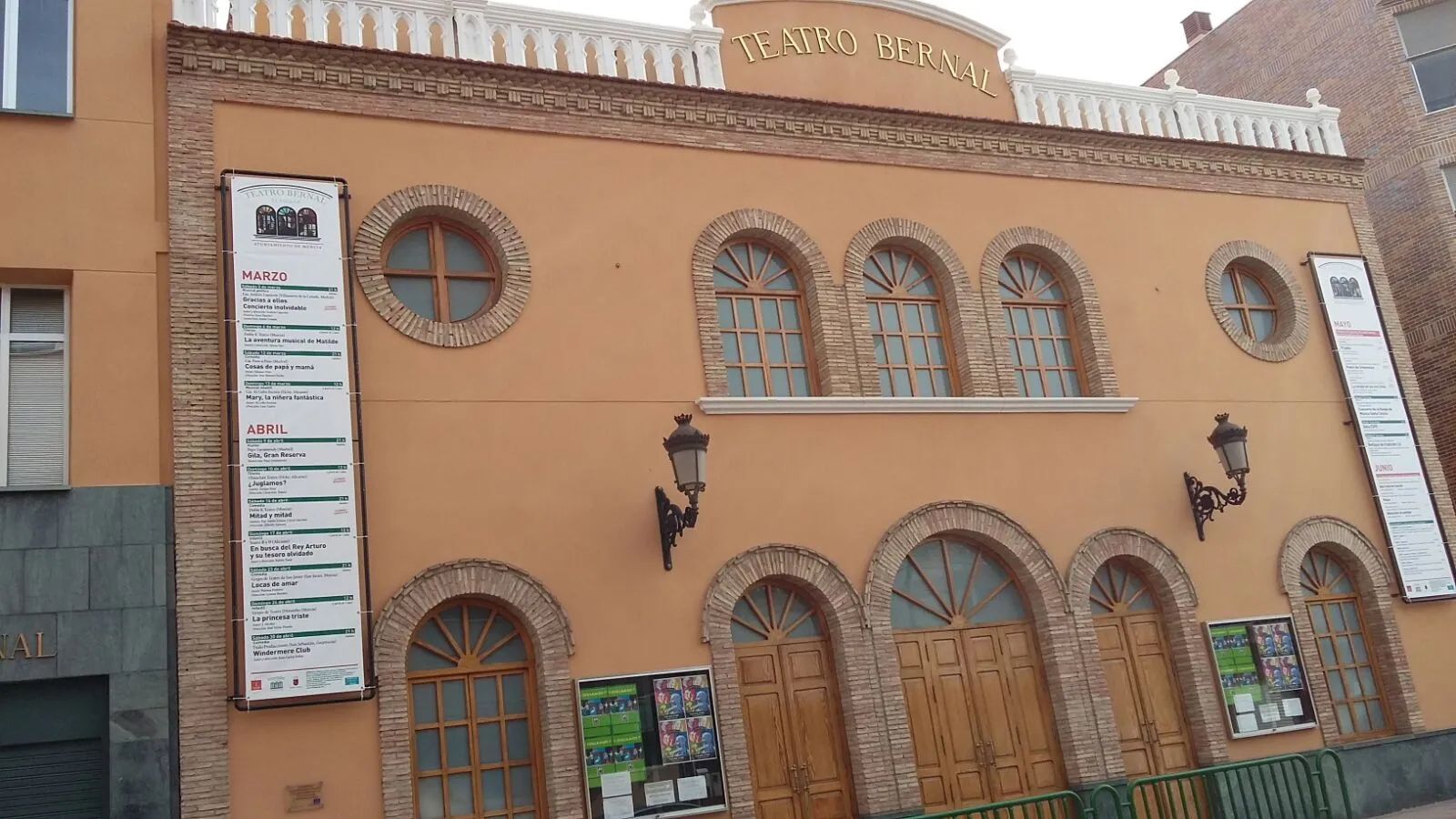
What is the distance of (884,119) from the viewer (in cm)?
1419

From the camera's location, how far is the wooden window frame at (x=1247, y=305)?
15.7m

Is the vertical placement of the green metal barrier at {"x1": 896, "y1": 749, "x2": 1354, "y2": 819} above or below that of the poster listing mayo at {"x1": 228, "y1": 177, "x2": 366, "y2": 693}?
below

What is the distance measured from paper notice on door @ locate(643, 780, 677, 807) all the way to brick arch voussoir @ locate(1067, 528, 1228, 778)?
469cm

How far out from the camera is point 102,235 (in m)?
10.4

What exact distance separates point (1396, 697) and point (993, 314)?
21.5 ft

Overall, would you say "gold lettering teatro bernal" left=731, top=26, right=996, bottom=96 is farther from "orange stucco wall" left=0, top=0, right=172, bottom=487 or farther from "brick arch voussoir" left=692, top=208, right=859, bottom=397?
"orange stucco wall" left=0, top=0, right=172, bottom=487

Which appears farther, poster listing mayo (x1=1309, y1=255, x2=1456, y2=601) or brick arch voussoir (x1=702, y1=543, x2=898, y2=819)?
poster listing mayo (x1=1309, y1=255, x2=1456, y2=601)

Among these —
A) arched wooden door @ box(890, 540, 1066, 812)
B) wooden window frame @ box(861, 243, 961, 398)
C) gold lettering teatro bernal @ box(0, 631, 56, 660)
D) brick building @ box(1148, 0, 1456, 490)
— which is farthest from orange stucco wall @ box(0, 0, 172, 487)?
brick building @ box(1148, 0, 1456, 490)

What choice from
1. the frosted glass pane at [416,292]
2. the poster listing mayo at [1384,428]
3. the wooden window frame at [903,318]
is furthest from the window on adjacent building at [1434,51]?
the frosted glass pane at [416,292]

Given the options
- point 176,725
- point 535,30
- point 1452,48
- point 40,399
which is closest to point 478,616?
point 176,725

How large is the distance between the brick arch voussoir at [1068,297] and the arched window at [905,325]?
2.01 feet

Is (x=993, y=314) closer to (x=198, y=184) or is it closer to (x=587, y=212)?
(x=587, y=212)

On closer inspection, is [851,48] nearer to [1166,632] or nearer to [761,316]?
[761,316]

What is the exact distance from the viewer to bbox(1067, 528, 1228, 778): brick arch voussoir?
1299 centimetres
